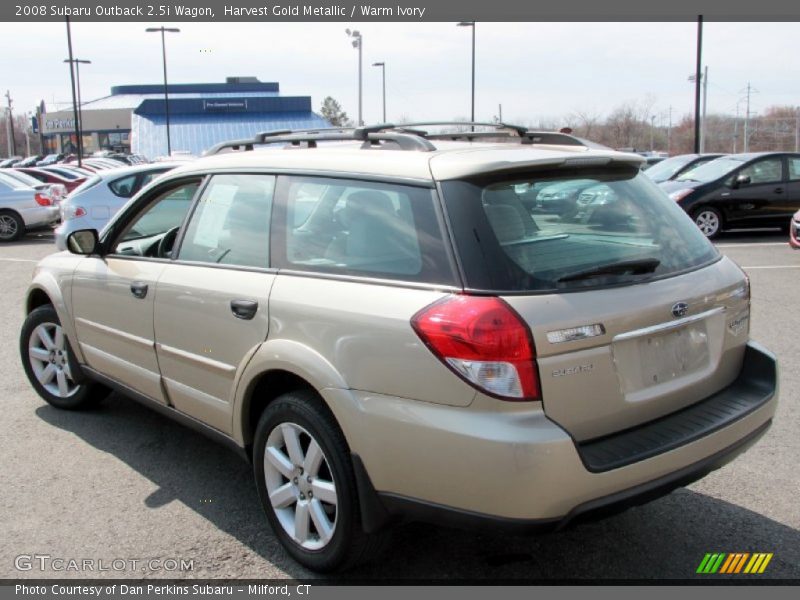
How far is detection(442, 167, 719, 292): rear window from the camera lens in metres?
2.75

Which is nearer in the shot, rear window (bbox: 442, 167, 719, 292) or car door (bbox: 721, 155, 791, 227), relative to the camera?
rear window (bbox: 442, 167, 719, 292)

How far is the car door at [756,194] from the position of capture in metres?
14.4

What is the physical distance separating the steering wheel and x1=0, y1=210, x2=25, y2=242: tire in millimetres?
14330

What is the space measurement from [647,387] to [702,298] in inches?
19.6

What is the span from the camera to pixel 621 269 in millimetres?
2965

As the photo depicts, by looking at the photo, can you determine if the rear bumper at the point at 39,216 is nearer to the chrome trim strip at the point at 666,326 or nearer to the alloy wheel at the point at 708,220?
the alloy wheel at the point at 708,220

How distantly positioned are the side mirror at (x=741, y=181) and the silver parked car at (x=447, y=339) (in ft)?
39.1

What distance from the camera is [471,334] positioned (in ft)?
8.54

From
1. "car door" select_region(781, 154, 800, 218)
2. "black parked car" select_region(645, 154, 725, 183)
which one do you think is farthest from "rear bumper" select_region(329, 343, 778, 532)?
"black parked car" select_region(645, 154, 725, 183)

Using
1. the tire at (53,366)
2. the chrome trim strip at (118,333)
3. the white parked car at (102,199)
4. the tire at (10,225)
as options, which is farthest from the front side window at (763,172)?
the tire at (10,225)

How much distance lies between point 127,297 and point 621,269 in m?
2.68

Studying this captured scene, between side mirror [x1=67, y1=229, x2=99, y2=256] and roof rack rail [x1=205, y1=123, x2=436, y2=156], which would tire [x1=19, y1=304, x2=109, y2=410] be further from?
roof rack rail [x1=205, y1=123, x2=436, y2=156]

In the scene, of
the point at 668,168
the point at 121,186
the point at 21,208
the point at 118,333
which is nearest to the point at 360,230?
the point at 118,333

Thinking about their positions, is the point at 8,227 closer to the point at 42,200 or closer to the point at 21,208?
the point at 21,208
